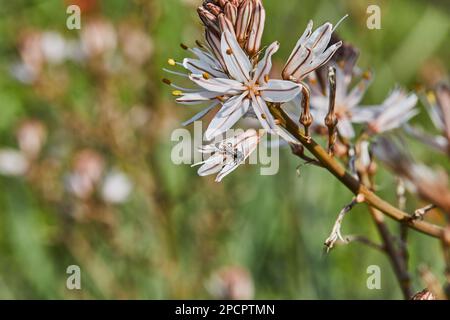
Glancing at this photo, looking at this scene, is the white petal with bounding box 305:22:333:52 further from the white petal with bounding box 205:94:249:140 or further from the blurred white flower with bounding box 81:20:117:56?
the blurred white flower with bounding box 81:20:117:56

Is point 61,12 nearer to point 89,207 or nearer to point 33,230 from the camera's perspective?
point 33,230

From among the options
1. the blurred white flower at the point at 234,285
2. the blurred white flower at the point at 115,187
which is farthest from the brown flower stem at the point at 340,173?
the blurred white flower at the point at 115,187

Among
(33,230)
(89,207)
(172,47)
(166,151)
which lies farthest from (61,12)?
(89,207)

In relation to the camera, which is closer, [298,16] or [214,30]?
[214,30]

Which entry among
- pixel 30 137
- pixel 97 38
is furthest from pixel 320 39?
pixel 30 137

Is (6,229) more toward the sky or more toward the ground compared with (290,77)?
more toward the sky
